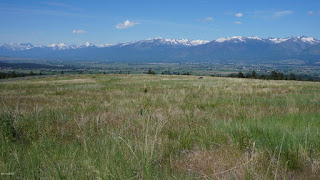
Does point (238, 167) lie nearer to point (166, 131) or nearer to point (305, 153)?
point (305, 153)

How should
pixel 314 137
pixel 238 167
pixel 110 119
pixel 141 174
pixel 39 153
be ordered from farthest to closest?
pixel 110 119 → pixel 314 137 → pixel 39 153 → pixel 238 167 → pixel 141 174

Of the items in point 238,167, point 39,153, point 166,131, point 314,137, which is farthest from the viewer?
point 166,131

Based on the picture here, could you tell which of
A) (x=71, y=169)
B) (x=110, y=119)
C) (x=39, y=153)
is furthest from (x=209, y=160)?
(x=110, y=119)

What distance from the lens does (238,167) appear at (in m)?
3.34

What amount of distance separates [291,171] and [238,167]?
0.73 meters

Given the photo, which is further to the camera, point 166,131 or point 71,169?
point 166,131

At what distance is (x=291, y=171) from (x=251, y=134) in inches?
58.3

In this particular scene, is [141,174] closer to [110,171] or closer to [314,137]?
[110,171]

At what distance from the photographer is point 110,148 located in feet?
13.8

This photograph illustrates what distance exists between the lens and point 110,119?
297 inches

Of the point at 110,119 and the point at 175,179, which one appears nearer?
the point at 175,179

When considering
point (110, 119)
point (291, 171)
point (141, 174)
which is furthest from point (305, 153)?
point (110, 119)

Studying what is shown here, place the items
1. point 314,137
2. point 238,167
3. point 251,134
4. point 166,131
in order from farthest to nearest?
1. point 166,131
2. point 251,134
3. point 314,137
4. point 238,167

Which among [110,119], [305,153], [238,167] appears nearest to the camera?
[238,167]
